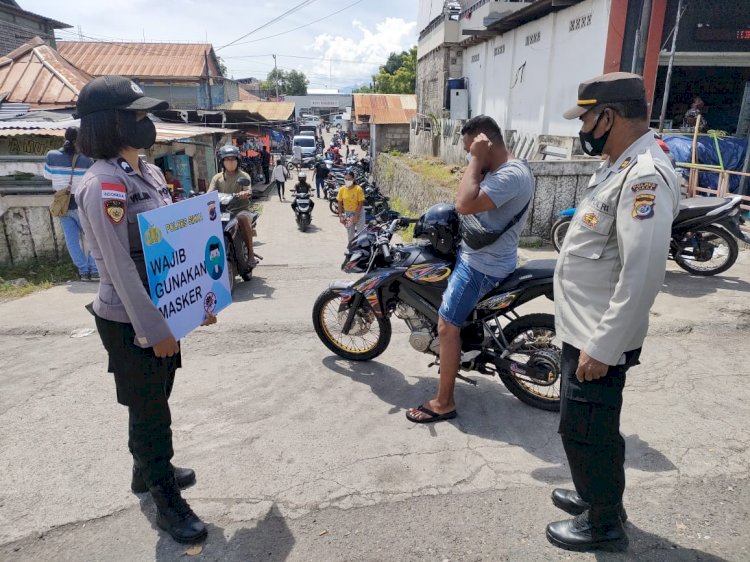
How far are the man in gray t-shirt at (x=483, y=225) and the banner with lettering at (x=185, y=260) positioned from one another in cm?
138

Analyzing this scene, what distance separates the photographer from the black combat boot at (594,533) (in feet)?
7.33

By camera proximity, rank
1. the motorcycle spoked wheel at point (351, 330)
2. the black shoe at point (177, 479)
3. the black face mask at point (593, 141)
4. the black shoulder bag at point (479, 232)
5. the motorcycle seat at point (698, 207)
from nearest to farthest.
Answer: the black face mask at point (593, 141), the black shoe at point (177, 479), the black shoulder bag at point (479, 232), the motorcycle spoked wheel at point (351, 330), the motorcycle seat at point (698, 207)

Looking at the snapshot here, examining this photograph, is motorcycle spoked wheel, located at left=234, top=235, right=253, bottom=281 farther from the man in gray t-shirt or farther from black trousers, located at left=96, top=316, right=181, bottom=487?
black trousers, located at left=96, top=316, right=181, bottom=487

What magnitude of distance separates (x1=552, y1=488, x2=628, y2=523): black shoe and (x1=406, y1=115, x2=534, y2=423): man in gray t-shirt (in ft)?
3.10

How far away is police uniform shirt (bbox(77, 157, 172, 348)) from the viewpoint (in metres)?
2.06

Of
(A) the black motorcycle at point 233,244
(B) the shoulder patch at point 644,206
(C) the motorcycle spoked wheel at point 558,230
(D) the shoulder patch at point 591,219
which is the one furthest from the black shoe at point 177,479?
(C) the motorcycle spoked wheel at point 558,230

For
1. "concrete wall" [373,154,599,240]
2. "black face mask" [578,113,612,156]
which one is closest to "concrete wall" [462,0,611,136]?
"concrete wall" [373,154,599,240]

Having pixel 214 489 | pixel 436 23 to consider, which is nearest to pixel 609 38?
pixel 214 489

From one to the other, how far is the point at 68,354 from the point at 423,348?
10.1ft

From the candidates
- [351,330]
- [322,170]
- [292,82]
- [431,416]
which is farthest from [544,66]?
[292,82]

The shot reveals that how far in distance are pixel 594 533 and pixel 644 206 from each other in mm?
1429

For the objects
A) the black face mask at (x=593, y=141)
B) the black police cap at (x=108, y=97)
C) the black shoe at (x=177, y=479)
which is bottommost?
the black shoe at (x=177, y=479)

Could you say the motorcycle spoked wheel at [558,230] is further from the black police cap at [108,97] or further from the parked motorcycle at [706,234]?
the black police cap at [108,97]

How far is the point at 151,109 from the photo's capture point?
7.37 ft
